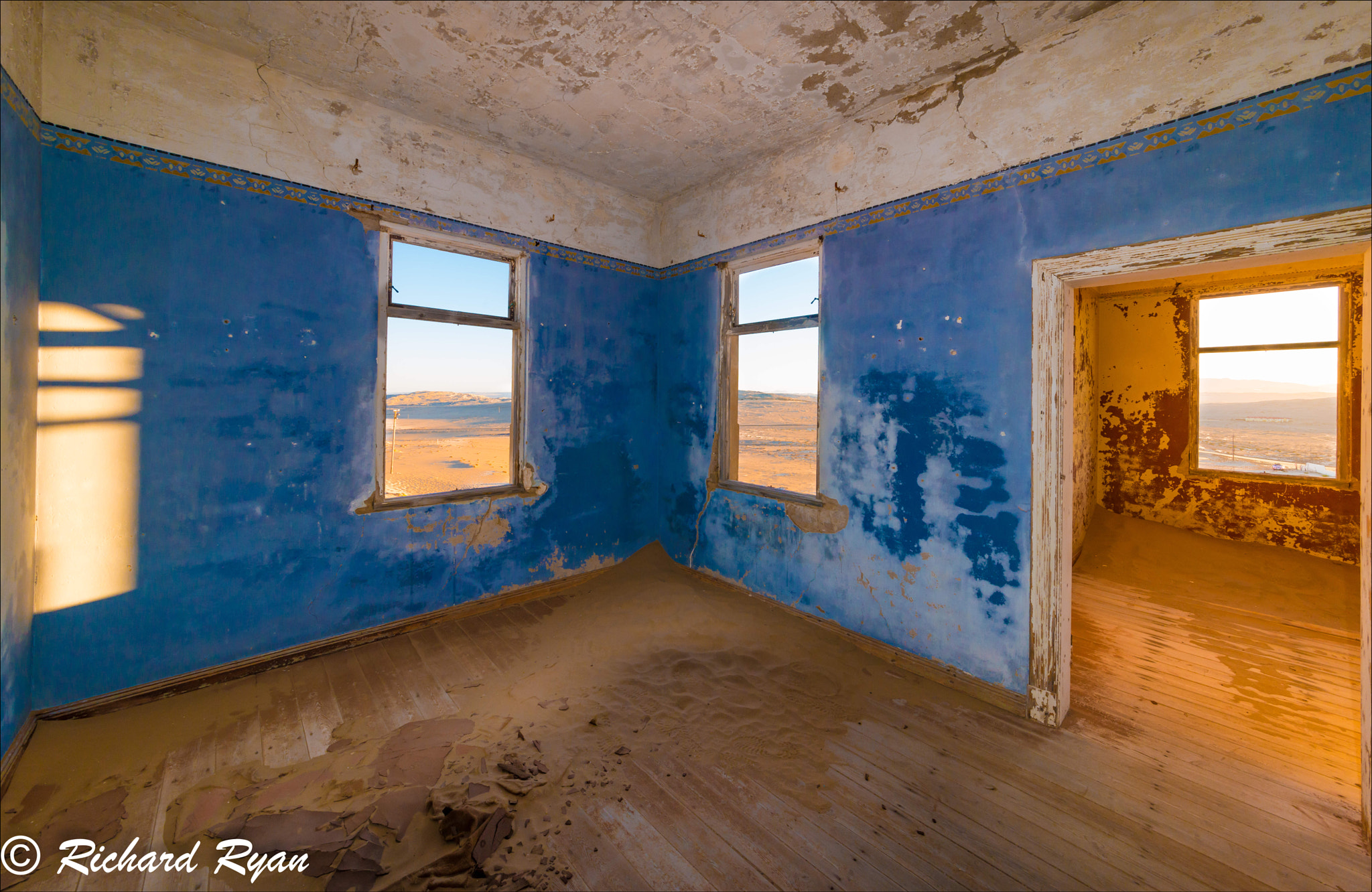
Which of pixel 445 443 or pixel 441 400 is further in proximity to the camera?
pixel 441 400

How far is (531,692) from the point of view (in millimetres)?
2807

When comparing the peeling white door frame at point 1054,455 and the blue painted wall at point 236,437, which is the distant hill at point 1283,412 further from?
the blue painted wall at point 236,437

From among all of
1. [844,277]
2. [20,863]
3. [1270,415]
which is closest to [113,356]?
[20,863]

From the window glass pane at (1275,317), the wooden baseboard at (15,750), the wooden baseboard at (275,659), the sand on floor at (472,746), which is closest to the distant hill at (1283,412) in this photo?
the window glass pane at (1275,317)

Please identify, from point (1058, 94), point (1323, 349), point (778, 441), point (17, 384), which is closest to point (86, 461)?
point (17, 384)

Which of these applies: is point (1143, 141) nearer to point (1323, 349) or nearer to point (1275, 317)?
point (1275, 317)

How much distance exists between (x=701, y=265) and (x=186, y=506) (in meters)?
3.83

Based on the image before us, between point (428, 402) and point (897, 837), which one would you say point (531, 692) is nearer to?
point (897, 837)

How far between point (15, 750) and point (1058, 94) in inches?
220

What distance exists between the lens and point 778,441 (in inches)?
618

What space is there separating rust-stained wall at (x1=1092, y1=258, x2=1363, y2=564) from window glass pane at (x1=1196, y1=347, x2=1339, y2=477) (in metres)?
0.17

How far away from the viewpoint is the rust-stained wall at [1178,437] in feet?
15.3

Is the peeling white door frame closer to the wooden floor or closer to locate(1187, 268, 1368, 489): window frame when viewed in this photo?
the wooden floor

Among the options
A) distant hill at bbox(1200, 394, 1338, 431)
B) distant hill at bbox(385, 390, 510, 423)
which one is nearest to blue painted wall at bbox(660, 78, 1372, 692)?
distant hill at bbox(385, 390, 510, 423)
